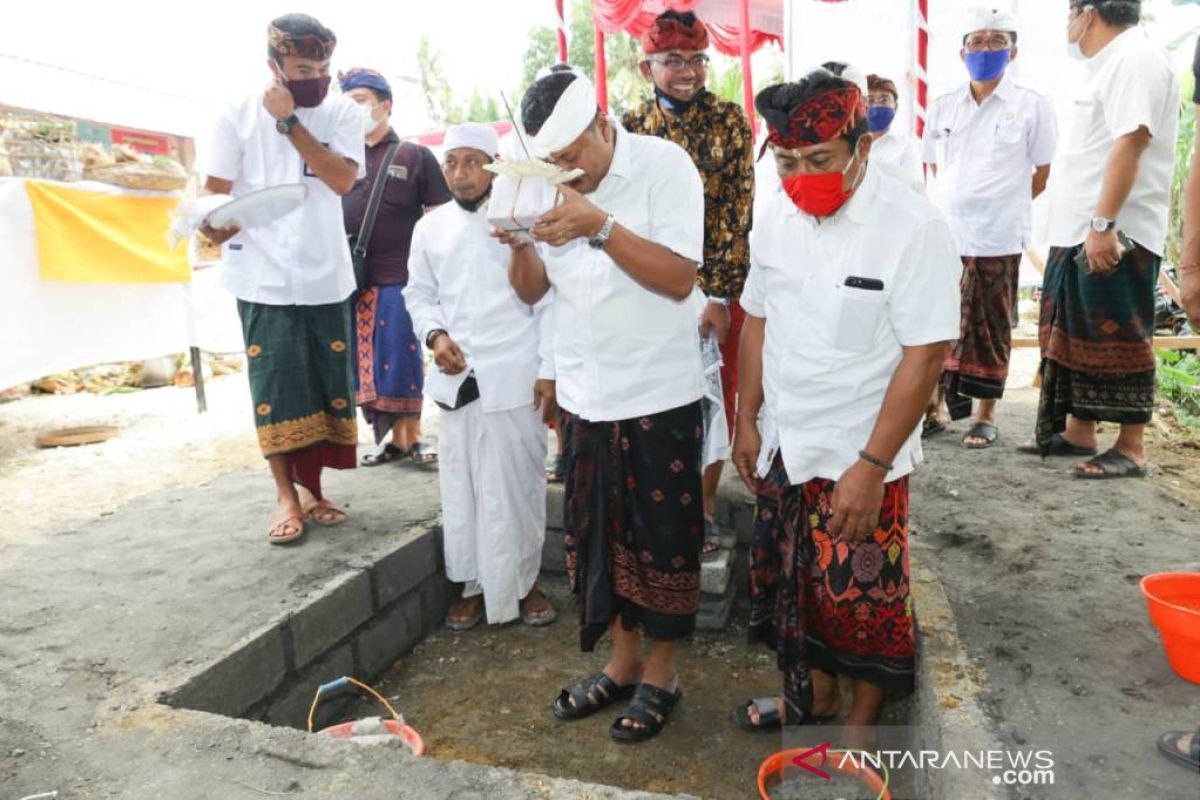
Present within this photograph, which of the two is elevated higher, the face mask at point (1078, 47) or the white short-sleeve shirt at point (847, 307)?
the face mask at point (1078, 47)

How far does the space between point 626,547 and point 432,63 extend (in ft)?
132

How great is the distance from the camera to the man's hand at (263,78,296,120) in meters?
2.97

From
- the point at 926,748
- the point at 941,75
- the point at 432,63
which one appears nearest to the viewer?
the point at 926,748

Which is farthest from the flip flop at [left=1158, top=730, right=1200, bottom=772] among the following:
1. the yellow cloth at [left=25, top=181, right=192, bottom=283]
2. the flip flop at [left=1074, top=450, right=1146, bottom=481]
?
the yellow cloth at [left=25, top=181, right=192, bottom=283]

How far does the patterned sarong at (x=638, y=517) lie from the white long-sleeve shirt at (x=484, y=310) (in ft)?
1.96

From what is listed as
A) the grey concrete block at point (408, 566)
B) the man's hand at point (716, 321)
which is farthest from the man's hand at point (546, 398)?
the grey concrete block at point (408, 566)

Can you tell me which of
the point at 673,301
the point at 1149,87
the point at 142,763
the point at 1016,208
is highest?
the point at 1149,87

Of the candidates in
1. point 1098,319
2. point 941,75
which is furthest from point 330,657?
point 941,75

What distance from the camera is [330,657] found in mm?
2941

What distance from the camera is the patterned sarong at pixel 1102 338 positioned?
3.55 m

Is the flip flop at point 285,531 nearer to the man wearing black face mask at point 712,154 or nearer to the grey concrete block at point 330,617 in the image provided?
the grey concrete block at point 330,617

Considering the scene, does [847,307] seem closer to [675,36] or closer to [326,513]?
[675,36]

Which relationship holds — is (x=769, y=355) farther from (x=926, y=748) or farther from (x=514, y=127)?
(x=926, y=748)

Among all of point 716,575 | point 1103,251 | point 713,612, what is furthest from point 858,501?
point 1103,251
